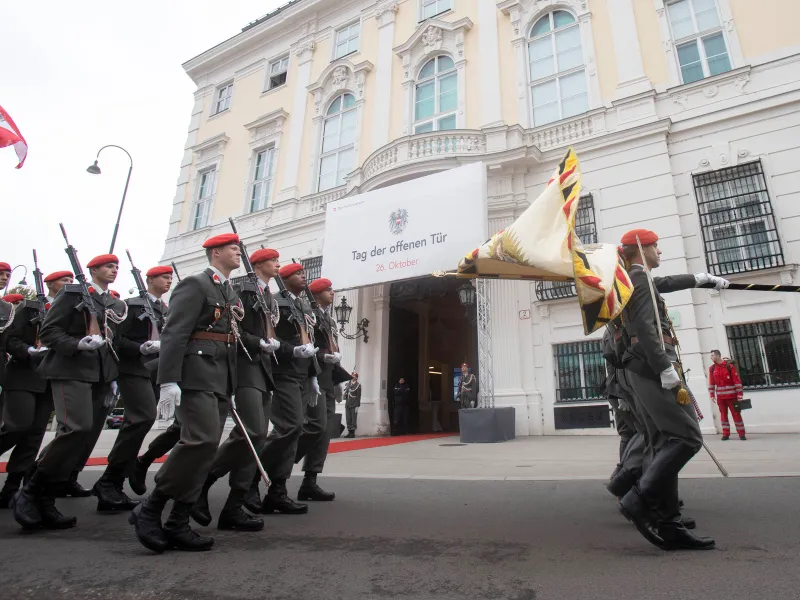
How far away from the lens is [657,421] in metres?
2.86

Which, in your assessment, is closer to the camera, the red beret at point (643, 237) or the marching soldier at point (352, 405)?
the red beret at point (643, 237)

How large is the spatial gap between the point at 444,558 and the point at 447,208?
32.3ft

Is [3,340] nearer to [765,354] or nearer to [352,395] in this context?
[352,395]

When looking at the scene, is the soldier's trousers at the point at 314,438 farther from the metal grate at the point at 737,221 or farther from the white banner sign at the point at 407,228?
the metal grate at the point at 737,221

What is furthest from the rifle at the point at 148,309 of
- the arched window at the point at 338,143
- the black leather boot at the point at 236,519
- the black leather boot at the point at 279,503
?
→ the arched window at the point at 338,143

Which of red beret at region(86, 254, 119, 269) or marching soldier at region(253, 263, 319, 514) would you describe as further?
red beret at region(86, 254, 119, 269)

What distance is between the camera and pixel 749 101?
10.8m

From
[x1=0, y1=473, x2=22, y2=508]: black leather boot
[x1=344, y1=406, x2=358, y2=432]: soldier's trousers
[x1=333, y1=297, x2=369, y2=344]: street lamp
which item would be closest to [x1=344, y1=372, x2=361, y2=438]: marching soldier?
[x1=344, y1=406, x2=358, y2=432]: soldier's trousers

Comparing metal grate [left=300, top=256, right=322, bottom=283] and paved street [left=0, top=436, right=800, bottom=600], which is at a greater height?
metal grate [left=300, top=256, right=322, bottom=283]

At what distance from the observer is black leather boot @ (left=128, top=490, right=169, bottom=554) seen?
272 cm

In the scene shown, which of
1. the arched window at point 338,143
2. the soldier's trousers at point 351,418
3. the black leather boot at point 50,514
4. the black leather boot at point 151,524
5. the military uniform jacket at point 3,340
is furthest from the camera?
the arched window at point 338,143

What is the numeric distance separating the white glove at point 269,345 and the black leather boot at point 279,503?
3.39 ft

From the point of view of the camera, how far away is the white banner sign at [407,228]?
11.4 metres

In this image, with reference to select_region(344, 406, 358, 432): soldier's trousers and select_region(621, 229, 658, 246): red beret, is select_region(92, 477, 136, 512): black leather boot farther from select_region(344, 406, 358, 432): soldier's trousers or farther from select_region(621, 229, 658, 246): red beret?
select_region(344, 406, 358, 432): soldier's trousers
